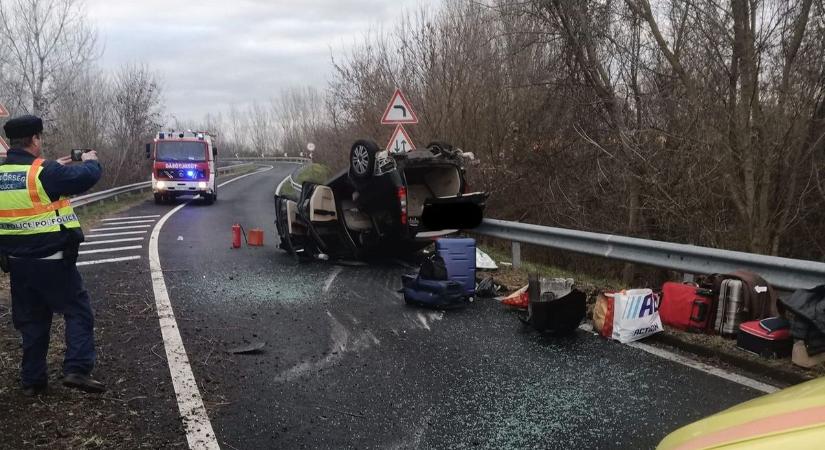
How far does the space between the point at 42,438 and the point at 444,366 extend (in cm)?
255

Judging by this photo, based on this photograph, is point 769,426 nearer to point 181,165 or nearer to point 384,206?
point 384,206

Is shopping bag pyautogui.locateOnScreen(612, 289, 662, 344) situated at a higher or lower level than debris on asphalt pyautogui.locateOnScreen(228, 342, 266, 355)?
higher

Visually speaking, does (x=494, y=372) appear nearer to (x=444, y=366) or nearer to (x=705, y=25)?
(x=444, y=366)

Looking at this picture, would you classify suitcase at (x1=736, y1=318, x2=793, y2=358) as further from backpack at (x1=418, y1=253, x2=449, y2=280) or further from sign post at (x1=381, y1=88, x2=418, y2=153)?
sign post at (x1=381, y1=88, x2=418, y2=153)

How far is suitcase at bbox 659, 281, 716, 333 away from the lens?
4879 millimetres

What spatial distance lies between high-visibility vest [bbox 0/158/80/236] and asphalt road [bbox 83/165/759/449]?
4.38 feet

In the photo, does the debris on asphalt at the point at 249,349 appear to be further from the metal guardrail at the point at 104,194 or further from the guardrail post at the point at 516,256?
the metal guardrail at the point at 104,194

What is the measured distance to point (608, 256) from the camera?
643 cm

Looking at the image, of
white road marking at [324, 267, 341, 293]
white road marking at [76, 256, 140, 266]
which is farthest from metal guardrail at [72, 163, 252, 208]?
white road marking at [324, 267, 341, 293]

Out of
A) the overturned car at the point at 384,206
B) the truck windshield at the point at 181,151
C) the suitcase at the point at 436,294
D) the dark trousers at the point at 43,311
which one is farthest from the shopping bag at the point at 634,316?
the truck windshield at the point at 181,151

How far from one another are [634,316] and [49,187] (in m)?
4.39

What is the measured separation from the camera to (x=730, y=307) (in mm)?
4750

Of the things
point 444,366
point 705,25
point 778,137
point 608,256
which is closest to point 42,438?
point 444,366

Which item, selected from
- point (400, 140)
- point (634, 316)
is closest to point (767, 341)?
point (634, 316)
